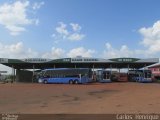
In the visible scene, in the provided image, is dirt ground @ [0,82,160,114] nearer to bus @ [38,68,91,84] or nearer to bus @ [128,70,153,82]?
bus @ [38,68,91,84]

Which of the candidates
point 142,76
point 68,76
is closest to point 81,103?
point 68,76

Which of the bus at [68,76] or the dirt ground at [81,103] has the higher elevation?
the bus at [68,76]

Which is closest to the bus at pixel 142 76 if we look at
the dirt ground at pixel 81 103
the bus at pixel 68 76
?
the bus at pixel 68 76

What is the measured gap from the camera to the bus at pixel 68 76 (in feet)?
185

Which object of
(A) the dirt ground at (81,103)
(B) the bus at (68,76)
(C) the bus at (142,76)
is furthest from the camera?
(C) the bus at (142,76)

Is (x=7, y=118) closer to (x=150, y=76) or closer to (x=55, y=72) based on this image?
(x=55, y=72)

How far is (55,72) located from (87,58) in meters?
13.8

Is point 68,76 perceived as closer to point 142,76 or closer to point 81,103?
point 142,76

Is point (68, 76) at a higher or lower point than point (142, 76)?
lower

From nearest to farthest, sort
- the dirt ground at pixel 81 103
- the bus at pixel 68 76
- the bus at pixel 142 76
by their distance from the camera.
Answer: the dirt ground at pixel 81 103, the bus at pixel 68 76, the bus at pixel 142 76

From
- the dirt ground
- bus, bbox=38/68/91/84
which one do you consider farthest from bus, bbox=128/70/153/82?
the dirt ground

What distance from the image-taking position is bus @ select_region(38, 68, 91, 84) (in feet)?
185

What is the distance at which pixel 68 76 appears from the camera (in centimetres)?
5731

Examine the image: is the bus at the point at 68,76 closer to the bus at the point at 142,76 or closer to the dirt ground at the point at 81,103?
the bus at the point at 142,76
